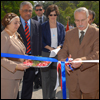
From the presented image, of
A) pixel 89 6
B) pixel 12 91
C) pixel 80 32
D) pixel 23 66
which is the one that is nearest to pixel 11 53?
pixel 23 66

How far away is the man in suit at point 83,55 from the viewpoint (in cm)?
275

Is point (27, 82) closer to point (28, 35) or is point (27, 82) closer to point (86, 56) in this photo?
point (28, 35)

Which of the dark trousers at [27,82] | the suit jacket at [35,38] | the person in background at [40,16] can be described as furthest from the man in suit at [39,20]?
the suit jacket at [35,38]

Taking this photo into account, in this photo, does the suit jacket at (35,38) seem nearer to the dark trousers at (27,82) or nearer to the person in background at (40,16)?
the dark trousers at (27,82)

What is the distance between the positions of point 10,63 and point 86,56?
4.60 ft

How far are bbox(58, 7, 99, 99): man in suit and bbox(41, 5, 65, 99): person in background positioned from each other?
4.46 feet

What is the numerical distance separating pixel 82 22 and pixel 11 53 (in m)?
1.44

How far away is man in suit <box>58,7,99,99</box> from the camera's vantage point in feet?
9.01

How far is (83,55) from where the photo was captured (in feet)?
9.20

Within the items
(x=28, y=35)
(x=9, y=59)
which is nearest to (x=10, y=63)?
(x=9, y=59)

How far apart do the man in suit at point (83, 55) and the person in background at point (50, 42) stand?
1359 millimetres

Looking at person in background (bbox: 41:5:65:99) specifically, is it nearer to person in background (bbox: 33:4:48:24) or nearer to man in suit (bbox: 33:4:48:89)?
man in suit (bbox: 33:4:48:89)

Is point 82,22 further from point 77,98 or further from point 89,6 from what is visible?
point 89,6

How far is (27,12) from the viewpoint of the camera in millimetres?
3824
